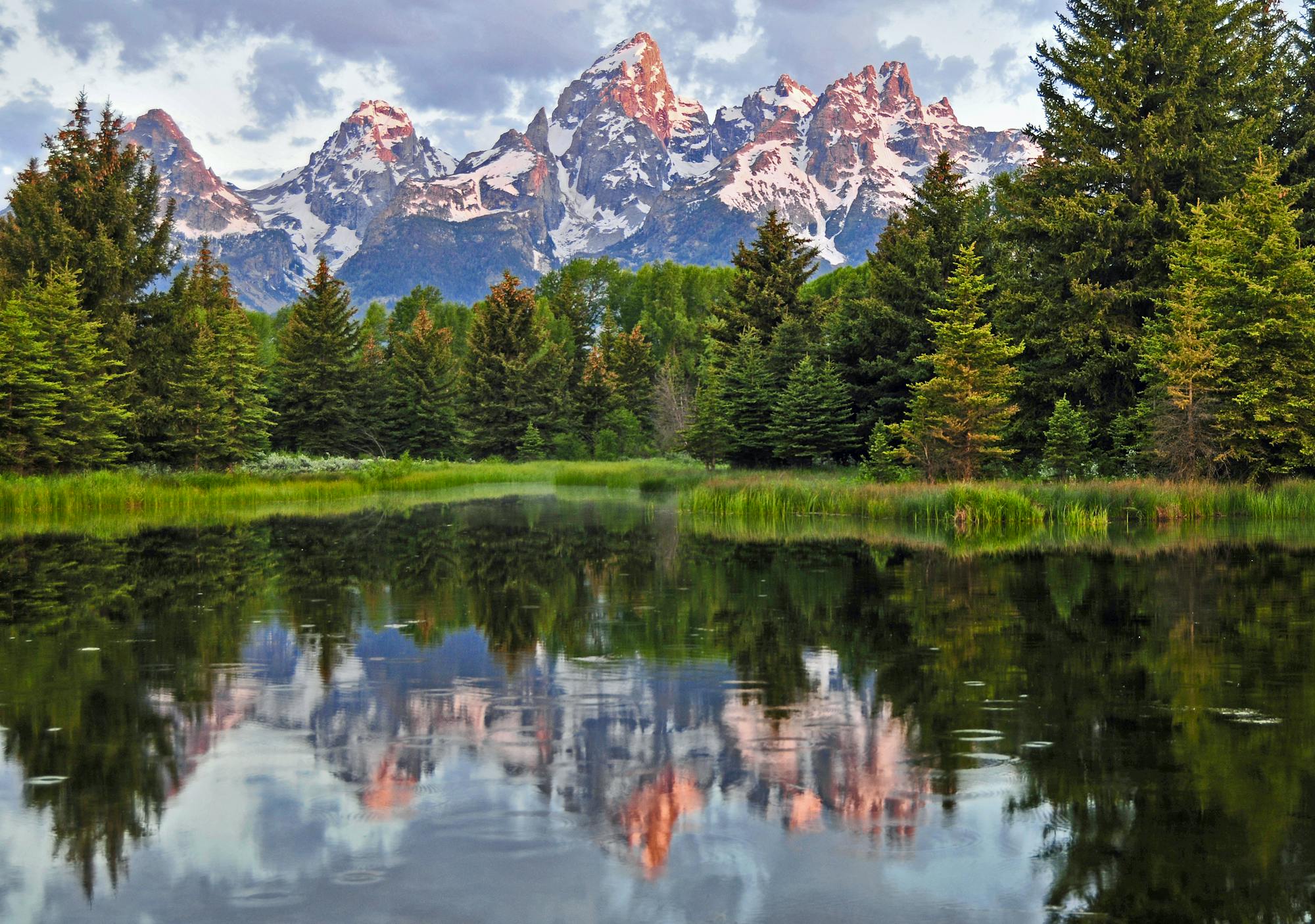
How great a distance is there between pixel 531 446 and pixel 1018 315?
45709 millimetres

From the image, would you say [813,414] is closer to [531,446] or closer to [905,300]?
[905,300]

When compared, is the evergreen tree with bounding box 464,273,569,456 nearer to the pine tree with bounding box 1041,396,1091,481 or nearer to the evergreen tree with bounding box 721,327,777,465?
the evergreen tree with bounding box 721,327,777,465

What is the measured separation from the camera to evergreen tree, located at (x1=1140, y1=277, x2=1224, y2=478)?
99.9 feet

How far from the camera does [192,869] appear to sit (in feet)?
17.4

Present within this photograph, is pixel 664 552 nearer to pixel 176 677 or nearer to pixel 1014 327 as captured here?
pixel 176 677

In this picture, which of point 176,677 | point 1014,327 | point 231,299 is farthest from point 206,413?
point 176,677

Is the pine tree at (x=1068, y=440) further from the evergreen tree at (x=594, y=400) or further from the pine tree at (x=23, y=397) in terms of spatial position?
the evergreen tree at (x=594, y=400)

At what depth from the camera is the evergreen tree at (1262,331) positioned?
30219 millimetres

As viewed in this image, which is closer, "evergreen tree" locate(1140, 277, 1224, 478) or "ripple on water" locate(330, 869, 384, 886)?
"ripple on water" locate(330, 869, 384, 886)

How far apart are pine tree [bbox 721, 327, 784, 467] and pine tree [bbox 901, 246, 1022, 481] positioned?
13046 mm

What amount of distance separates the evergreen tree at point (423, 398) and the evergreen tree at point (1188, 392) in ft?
171

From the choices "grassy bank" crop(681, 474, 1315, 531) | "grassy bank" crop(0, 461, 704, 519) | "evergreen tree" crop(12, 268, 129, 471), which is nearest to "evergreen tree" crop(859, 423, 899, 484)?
"grassy bank" crop(681, 474, 1315, 531)

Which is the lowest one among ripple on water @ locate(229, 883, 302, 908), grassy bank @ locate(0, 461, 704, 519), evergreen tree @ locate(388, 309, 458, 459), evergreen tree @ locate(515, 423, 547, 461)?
ripple on water @ locate(229, 883, 302, 908)

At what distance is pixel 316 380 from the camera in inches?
2692
